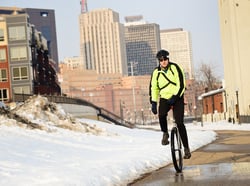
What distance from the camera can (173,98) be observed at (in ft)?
30.7

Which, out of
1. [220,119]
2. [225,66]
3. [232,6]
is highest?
[232,6]

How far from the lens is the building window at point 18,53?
3088 inches

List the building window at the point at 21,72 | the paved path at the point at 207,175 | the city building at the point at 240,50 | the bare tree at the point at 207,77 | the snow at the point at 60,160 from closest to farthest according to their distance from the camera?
the paved path at the point at 207,175 → the snow at the point at 60,160 → the city building at the point at 240,50 → the building window at the point at 21,72 → the bare tree at the point at 207,77

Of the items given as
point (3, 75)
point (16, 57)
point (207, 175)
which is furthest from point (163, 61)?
point (3, 75)

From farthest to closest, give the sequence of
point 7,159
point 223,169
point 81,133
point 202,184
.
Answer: point 81,133 → point 7,159 → point 223,169 → point 202,184

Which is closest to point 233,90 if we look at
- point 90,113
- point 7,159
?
point 90,113

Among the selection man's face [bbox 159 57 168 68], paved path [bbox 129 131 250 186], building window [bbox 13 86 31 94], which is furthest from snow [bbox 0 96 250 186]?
building window [bbox 13 86 31 94]

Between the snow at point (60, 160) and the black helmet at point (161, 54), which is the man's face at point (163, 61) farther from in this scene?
the snow at point (60, 160)

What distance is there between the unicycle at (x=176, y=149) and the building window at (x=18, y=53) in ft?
231

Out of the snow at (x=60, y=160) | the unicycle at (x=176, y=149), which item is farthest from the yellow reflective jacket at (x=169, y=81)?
the snow at (x=60, y=160)

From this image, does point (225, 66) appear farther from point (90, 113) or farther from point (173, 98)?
point (173, 98)

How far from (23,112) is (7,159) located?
→ 14761mm

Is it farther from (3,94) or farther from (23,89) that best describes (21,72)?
(3,94)

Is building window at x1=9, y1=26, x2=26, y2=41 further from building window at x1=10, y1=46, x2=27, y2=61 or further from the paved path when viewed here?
the paved path
